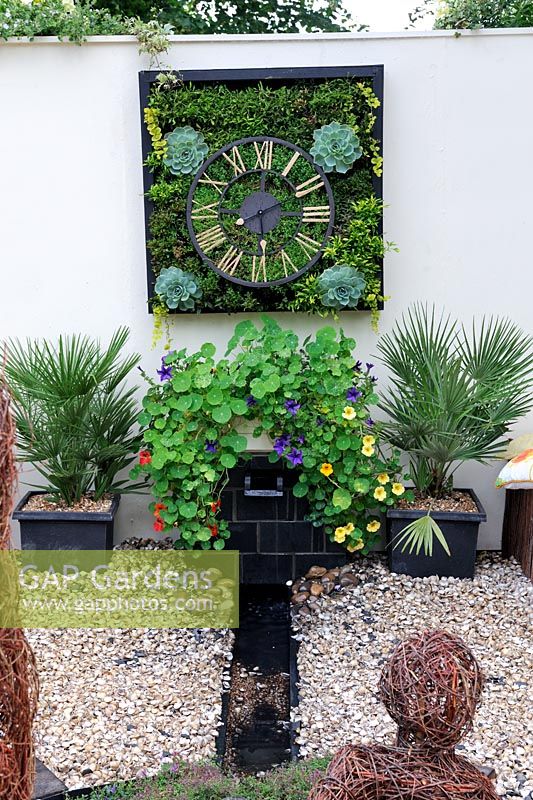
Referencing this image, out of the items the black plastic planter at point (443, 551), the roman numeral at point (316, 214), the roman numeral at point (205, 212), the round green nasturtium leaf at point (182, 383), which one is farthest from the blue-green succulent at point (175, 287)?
the black plastic planter at point (443, 551)

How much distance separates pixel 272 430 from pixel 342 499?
18.4 inches

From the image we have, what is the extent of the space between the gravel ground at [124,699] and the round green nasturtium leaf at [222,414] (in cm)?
95

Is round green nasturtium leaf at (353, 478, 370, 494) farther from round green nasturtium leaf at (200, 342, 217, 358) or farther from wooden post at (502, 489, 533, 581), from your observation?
round green nasturtium leaf at (200, 342, 217, 358)

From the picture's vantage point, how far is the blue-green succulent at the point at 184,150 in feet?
14.1

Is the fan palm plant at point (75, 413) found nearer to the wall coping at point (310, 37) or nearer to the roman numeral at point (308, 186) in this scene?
the roman numeral at point (308, 186)

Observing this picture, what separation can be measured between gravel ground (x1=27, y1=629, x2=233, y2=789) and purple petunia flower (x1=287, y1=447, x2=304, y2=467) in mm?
833

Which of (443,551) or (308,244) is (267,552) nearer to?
(443,551)

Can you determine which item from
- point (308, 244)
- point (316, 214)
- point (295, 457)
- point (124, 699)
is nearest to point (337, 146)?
point (316, 214)

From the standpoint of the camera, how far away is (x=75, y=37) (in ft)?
14.2

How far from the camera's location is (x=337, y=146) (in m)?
4.24

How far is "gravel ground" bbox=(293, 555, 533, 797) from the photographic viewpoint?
3008 mm

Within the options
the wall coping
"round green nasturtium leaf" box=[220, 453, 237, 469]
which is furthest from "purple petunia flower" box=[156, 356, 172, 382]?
the wall coping

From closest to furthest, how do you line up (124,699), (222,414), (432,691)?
1. (432,691)
2. (124,699)
3. (222,414)

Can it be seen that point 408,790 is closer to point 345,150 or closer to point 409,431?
point 409,431
